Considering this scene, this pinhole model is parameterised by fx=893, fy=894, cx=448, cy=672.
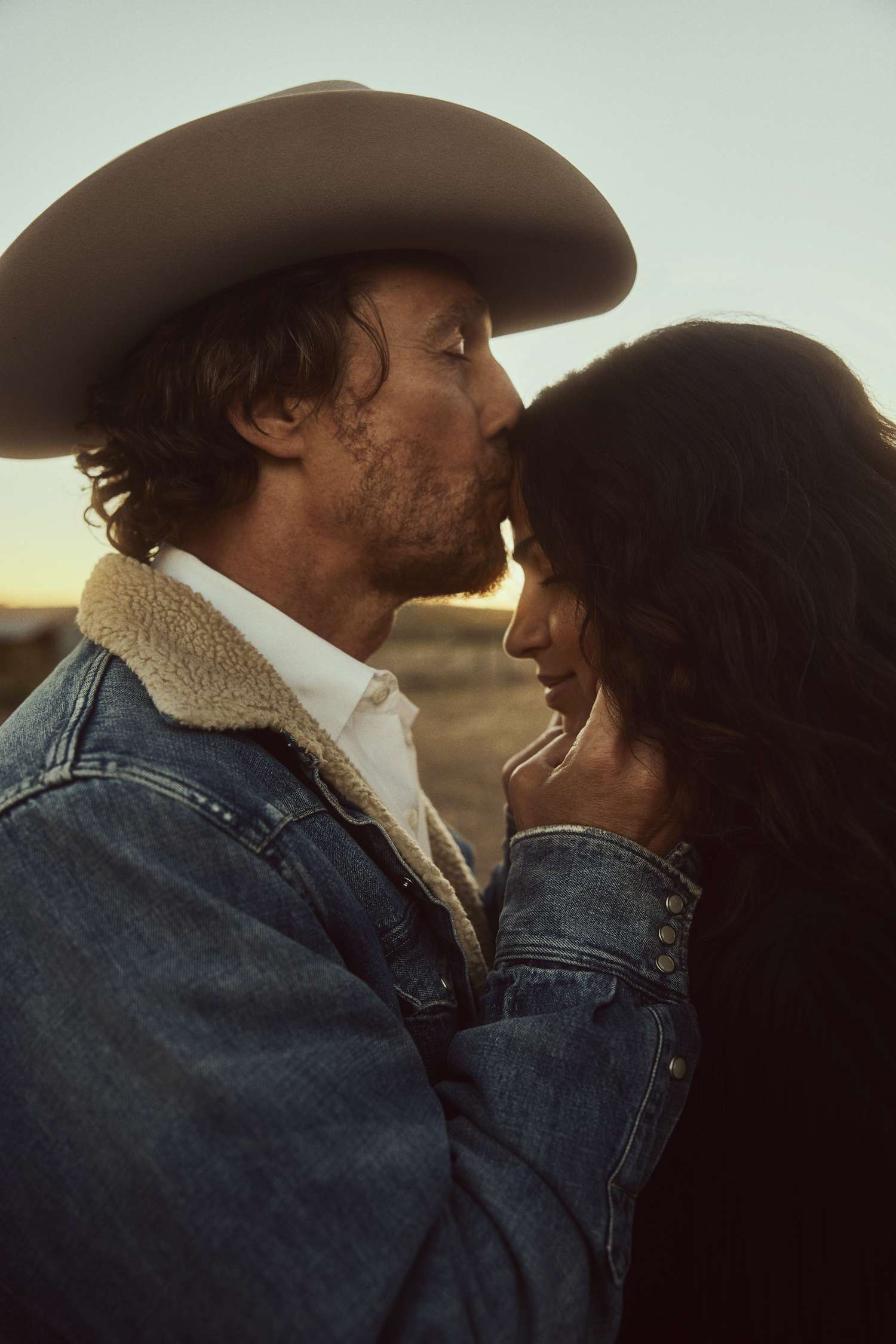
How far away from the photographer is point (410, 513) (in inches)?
80.0

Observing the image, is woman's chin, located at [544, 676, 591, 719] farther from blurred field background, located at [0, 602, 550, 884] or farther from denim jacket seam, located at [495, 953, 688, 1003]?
blurred field background, located at [0, 602, 550, 884]

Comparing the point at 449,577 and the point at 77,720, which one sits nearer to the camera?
the point at 77,720

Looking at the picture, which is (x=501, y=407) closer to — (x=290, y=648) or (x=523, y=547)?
(x=523, y=547)

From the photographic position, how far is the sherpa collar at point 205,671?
1372 millimetres

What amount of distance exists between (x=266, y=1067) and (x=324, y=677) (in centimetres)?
97

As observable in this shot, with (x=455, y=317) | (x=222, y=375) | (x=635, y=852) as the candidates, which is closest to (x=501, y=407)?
(x=455, y=317)

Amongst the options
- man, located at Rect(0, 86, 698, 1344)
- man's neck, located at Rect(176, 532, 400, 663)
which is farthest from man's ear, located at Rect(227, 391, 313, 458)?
man's neck, located at Rect(176, 532, 400, 663)

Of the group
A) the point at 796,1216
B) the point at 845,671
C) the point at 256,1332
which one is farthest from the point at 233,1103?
the point at 845,671

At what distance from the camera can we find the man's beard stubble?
6.63ft

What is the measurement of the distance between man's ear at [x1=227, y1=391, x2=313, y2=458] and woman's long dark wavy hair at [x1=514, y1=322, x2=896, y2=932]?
0.55 meters

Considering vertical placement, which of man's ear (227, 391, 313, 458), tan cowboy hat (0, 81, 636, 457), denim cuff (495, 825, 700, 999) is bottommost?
denim cuff (495, 825, 700, 999)

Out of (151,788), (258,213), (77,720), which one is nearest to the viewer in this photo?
(151,788)

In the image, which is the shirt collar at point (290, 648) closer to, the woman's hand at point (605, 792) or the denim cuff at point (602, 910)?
the woman's hand at point (605, 792)

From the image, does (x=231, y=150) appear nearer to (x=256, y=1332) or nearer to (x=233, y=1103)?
(x=233, y=1103)
